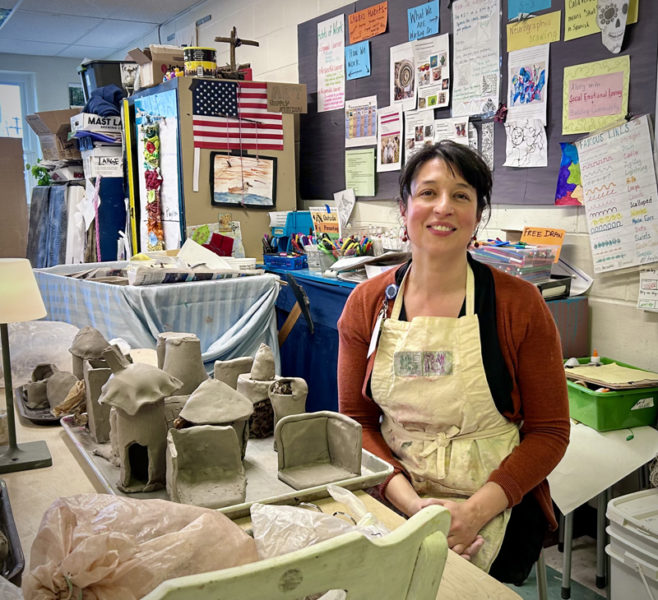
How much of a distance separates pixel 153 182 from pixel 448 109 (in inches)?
79.8

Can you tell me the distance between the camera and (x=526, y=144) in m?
2.85

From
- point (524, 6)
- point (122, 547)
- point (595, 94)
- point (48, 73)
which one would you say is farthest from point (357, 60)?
point (48, 73)

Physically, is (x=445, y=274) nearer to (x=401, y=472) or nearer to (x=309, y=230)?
(x=401, y=472)

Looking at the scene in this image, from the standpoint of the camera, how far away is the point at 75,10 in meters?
6.41

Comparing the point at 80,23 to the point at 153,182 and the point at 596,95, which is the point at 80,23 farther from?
the point at 596,95

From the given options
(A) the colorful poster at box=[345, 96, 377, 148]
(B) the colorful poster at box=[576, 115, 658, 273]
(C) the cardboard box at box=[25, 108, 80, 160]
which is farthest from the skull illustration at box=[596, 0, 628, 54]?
(C) the cardboard box at box=[25, 108, 80, 160]

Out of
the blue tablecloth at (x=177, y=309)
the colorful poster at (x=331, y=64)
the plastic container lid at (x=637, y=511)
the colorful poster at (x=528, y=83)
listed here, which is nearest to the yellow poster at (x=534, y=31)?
the colorful poster at (x=528, y=83)

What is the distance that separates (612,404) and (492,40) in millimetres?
1716

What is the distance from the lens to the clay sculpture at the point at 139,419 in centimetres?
119

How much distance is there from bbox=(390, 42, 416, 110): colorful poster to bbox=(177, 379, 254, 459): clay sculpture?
2.60m

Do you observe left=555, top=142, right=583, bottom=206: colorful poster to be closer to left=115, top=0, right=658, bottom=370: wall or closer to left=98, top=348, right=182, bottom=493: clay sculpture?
left=115, top=0, right=658, bottom=370: wall

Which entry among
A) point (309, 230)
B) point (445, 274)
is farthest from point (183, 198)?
point (445, 274)

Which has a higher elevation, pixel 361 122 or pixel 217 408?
pixel 361 122

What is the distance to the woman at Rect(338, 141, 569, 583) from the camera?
4.99 feet
